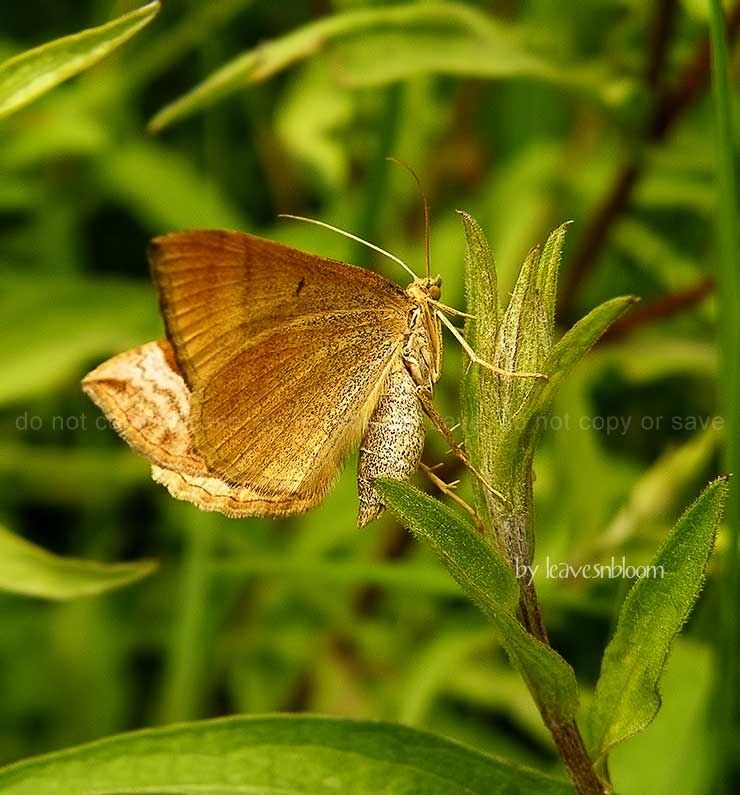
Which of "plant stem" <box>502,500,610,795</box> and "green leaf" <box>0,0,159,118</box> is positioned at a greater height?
"green leaf" <box>0,0,159,118</box>

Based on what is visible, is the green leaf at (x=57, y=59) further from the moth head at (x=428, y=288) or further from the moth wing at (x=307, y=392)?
the moth head at (x=428, y=288)

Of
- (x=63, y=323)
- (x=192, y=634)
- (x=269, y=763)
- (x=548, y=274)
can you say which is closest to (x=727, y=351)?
(x=548, y=274)

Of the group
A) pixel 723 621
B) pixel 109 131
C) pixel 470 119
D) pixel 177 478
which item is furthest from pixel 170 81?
pixel 723 621

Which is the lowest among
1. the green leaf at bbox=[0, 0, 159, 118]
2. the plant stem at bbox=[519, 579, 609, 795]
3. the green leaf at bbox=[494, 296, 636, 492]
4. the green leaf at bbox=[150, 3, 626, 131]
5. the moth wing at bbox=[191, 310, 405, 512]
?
the plant stem at bbox=[519, 579, 609, 795]

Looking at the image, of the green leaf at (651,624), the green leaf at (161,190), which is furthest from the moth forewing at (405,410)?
the green leaf at (161,190)

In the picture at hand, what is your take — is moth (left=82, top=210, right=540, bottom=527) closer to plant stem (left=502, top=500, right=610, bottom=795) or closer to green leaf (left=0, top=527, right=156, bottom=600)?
green leaf (left=0, top=527, right=156, bottom=600)

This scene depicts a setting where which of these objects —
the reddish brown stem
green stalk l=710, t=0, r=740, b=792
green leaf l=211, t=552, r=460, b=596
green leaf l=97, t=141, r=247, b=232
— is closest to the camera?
green stalk l=710, t=0, r=740, b=792

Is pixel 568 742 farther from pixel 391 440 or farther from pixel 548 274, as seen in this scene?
pixel 391 440

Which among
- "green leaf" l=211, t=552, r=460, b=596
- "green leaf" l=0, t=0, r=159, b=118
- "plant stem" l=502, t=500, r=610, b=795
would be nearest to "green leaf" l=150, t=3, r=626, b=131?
"green leaf" l=0, t=0, r=159, b=118
